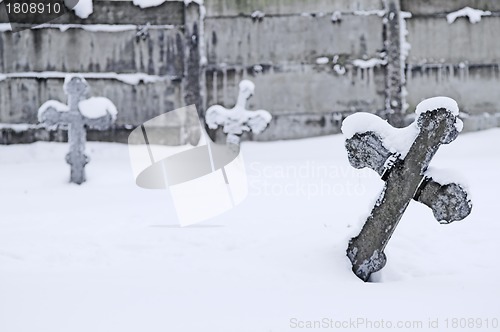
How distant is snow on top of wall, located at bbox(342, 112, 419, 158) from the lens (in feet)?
7.89

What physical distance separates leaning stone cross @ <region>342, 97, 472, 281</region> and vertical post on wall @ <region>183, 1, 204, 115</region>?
16.5 feet

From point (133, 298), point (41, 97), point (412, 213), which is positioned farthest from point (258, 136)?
point (133, 298)

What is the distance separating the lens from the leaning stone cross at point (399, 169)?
2.26 metres

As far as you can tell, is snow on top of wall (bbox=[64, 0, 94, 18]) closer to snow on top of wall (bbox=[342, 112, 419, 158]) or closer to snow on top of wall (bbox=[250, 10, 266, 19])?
snow on top of wall (bbox=[250, 10, 266, 19])

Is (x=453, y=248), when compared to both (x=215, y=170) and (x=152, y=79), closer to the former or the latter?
(x=215, y=170)

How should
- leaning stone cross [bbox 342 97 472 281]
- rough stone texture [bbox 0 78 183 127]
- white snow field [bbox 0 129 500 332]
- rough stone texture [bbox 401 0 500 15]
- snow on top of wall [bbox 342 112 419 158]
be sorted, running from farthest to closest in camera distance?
1. rough stone texture [bbox 401 0 500 15]
2. rough stone texture [bbox 0 78 183 127]
3. snow on top of wall [bbox 342 112 419 158]
4. leaning stone cross [bbox 342 97 472 281]
5. white snow field [bbox 0 129 500 332]

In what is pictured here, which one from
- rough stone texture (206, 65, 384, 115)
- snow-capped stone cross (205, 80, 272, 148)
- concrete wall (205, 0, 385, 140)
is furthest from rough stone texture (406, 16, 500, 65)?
snow-capped stone cross (205, 80, 272, 148)

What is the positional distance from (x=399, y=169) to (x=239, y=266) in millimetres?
980

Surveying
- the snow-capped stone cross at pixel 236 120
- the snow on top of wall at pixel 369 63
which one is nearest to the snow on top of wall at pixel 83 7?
the snow-capped stone cross at pixel 236 120

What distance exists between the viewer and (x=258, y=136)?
733 cm

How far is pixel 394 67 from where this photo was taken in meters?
7.25

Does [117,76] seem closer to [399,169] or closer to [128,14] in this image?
[128,14]

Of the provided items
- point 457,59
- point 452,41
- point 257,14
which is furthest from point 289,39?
point 457,59

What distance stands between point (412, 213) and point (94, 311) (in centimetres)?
248
